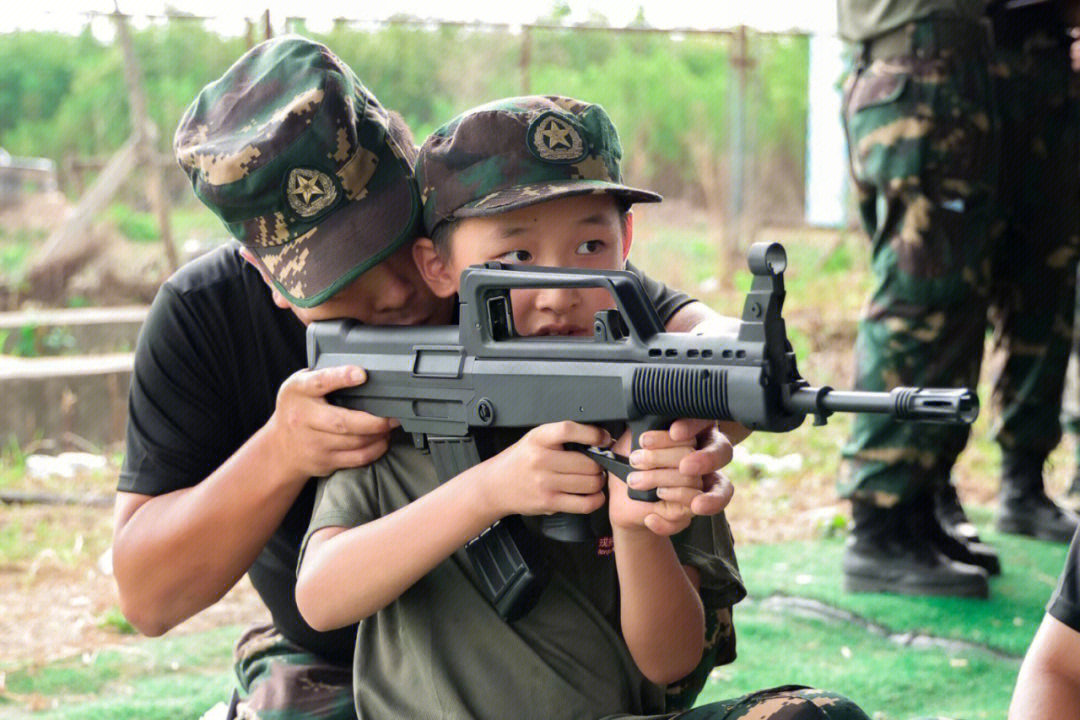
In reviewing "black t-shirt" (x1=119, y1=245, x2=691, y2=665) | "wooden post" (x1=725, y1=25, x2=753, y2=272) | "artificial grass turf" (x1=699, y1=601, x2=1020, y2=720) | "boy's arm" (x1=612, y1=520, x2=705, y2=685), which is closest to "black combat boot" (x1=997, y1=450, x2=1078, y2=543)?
"artificial grass turf" (x1=699, y1=601, x2=1020, y2=720)

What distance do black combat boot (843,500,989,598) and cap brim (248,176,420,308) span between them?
2.10m

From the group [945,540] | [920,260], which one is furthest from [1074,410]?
[920,260]

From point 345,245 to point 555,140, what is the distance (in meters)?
0.34

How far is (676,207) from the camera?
7.95 metres

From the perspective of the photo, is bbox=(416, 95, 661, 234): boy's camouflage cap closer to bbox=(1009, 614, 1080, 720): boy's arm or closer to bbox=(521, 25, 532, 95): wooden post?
bbox=(1009, 614, 1080, 720): boy's arm

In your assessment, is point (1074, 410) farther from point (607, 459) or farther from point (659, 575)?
point (607, 459)

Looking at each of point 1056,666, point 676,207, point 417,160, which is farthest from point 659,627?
point 676,207

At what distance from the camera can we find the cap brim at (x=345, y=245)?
6.14 ft

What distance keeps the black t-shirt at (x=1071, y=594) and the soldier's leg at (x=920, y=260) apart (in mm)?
1947

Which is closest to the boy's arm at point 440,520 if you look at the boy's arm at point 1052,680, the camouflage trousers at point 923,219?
the boy's arm at point 1052,680

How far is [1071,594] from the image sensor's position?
150 centimetres

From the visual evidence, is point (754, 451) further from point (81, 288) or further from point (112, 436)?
point (81, 288)

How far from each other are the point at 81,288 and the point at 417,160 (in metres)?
5.54

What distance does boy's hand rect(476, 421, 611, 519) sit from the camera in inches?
60.8
